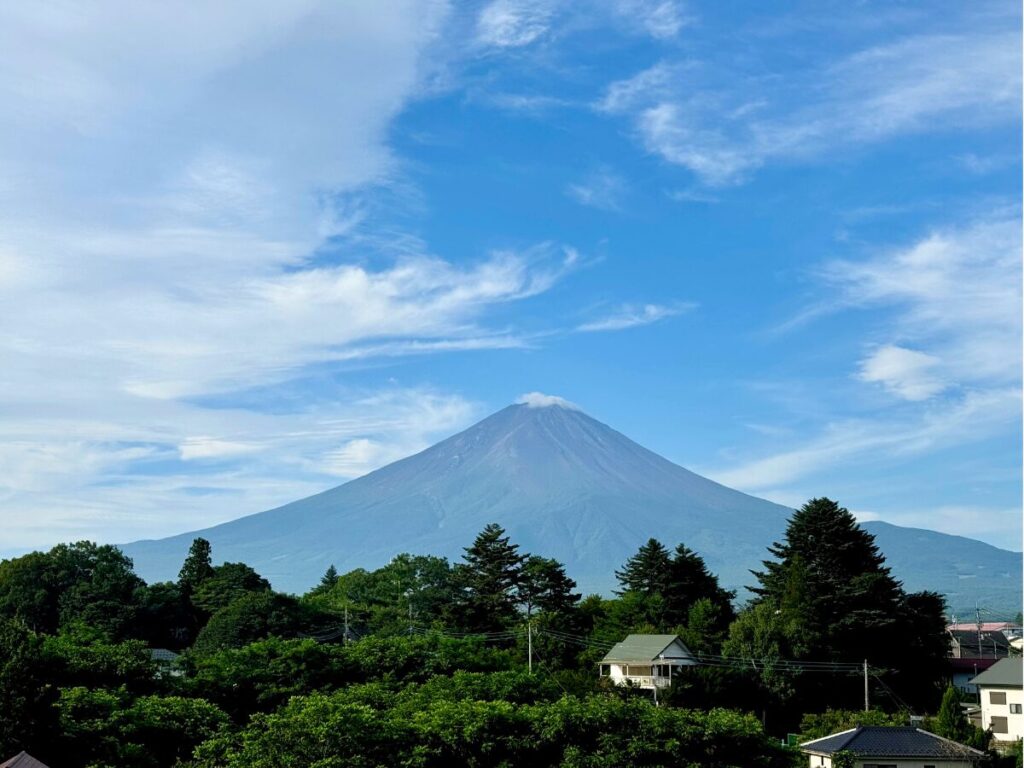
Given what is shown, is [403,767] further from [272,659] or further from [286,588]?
[286,588]

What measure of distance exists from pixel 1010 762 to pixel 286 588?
18102 cm

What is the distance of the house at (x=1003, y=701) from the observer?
32594 mm

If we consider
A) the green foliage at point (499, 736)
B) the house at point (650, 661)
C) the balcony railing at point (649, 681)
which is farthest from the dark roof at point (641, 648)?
the green foliage at point (499, 736)

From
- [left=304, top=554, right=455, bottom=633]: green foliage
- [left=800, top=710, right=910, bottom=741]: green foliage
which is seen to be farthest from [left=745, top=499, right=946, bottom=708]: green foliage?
[left=304, top=554, right=455, bottom=633]: green foliage

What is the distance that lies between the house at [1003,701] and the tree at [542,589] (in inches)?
589

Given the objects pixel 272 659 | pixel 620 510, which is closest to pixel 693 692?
pixel 272 659

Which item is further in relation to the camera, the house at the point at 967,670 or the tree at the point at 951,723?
the house at the point at 967,670

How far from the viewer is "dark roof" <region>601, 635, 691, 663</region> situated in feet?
118

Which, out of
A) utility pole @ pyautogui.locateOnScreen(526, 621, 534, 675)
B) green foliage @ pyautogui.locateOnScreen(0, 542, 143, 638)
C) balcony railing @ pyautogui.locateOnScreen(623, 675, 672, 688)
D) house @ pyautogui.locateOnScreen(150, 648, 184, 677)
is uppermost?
green foliage @ pyautogui.locateOnScreen(0, 542, 143, 638)

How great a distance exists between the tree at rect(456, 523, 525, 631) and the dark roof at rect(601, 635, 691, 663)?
16.1 ft

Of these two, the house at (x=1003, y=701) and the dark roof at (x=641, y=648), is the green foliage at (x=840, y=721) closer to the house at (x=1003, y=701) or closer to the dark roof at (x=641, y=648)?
the house at (x=1003, y=701)

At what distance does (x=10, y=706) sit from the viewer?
20109 millimetres

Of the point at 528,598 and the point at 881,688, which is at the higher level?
the point at 528,598

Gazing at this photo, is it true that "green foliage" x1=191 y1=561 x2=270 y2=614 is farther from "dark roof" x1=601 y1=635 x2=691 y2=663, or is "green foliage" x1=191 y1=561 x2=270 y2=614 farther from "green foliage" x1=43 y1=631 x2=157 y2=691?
"green foliage" x1=43 y1=631 x2=157 y2=691
